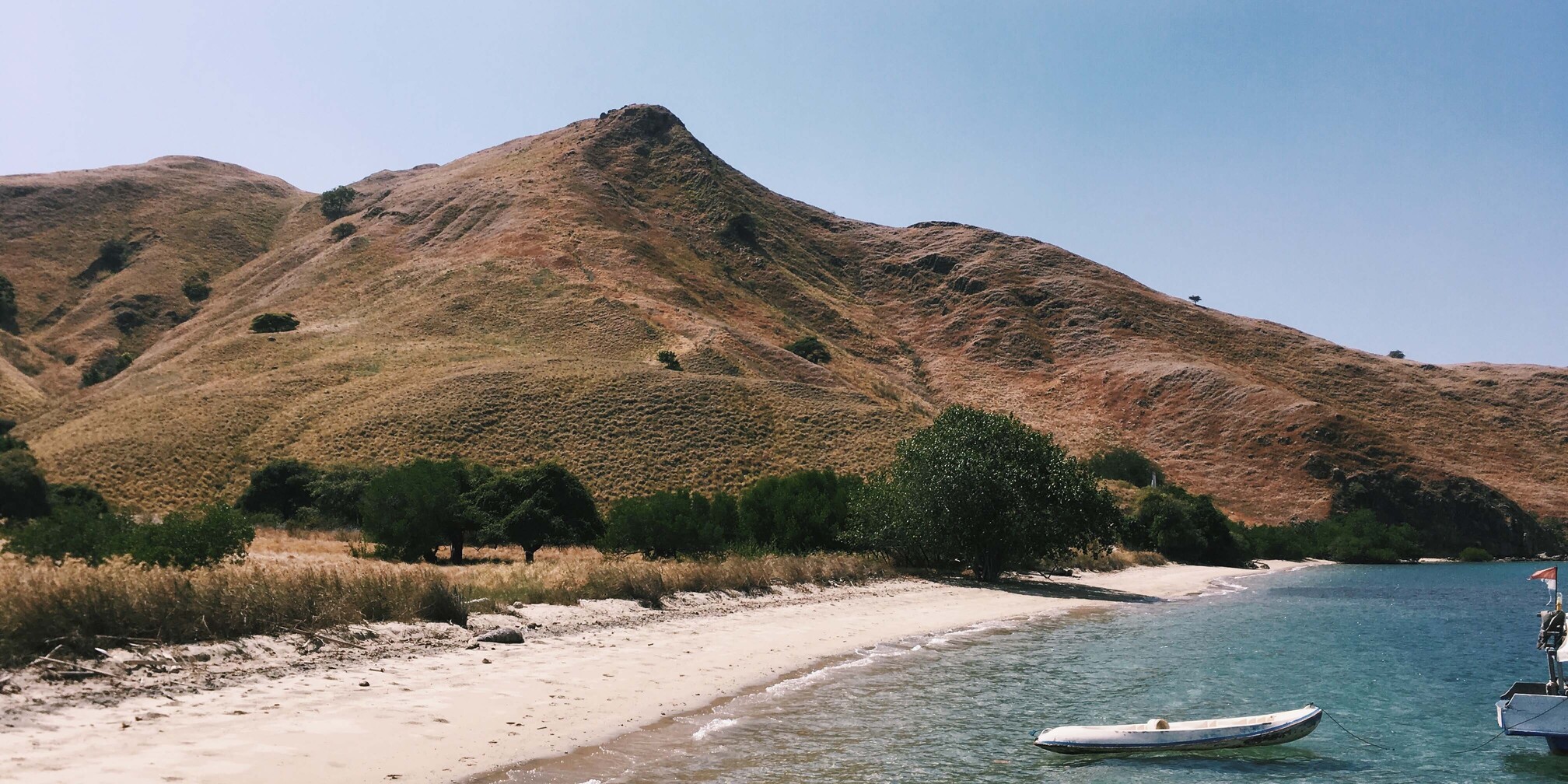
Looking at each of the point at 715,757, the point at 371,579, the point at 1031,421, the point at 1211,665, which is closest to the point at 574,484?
the point at 371,579

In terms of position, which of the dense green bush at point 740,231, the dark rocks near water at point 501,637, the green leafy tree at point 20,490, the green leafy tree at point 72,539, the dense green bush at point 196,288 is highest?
the dense green bush at point 740,231

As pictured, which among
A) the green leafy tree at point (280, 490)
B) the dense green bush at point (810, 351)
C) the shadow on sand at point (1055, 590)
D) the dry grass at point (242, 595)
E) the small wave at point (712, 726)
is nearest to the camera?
the dry grass at point (242, 595)

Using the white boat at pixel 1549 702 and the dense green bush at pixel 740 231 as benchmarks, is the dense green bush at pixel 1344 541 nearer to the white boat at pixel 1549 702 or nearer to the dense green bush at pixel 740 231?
the white boat at pixel 1549 702

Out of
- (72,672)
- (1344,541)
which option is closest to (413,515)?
(72,672)

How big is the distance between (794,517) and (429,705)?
26.3 meters

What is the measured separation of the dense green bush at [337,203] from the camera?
13500 centimetres

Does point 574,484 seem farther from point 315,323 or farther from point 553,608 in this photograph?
point 315,323

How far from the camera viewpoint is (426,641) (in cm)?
1491

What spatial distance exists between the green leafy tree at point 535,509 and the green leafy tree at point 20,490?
837 inches

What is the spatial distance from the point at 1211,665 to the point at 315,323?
259 ft

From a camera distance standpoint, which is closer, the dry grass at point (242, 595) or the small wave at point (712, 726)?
the dry grass at point (242, 595)

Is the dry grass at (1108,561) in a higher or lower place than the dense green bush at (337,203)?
lower

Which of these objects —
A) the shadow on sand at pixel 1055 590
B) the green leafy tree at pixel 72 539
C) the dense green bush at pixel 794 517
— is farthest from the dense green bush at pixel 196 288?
the shadow on sand at pixel 1055 590

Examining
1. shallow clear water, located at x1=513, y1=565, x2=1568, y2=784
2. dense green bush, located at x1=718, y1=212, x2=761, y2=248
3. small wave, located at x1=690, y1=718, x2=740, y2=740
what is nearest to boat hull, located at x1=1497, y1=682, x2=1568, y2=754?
shallow clear water, located at x1=513, y1=565, x2=1568, y2=784
